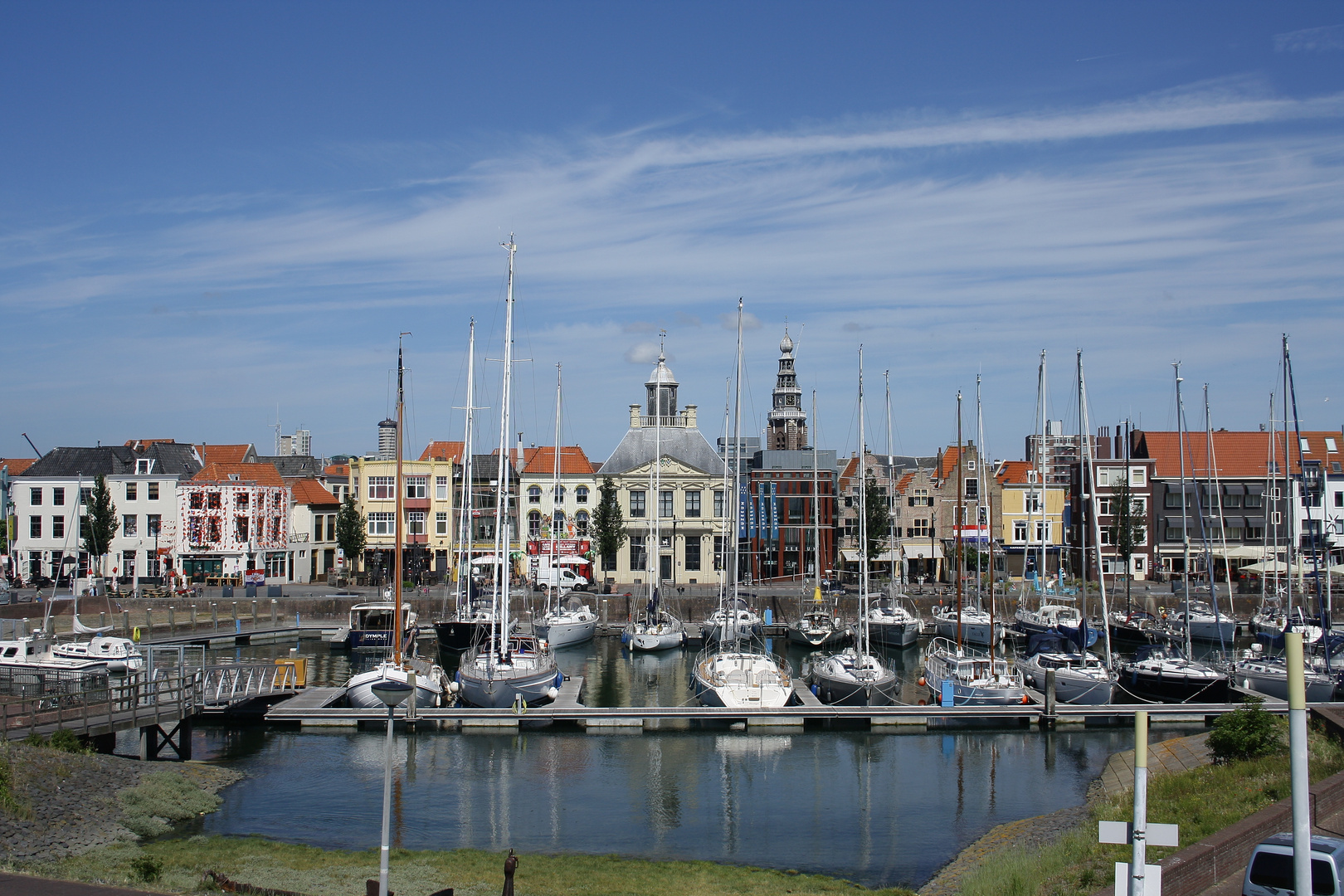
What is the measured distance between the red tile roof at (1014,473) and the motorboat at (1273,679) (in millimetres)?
41163

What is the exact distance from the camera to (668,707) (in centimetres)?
4062

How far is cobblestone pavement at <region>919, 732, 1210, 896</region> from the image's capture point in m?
24.8

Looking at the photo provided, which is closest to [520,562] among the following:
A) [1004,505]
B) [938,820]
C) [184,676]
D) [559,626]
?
[559,626]

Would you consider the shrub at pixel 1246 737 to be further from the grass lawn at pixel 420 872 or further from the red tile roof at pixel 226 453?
the red tile roof at pixel 226 453

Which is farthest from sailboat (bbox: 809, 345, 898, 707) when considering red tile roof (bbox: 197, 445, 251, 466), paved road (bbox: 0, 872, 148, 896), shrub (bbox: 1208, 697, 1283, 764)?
red tile roof (bbox: 197, 445, 251, 466)

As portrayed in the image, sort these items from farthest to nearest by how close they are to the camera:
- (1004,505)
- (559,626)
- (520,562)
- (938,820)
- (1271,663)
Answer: (1004,505) → (520,562) → (559,626) → (1271,663) → (938,820)

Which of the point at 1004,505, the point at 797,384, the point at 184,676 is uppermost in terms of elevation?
the point at 797,384

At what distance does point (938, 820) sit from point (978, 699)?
12441 millimetres

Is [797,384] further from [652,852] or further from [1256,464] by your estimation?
[652,852]

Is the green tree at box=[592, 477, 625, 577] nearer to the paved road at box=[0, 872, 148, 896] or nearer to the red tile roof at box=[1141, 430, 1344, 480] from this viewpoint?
the red tile roof at box=[1141, 430, 1344, 480]

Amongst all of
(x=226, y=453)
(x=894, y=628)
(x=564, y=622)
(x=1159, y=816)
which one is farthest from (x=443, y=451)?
(x=1159, y=816)

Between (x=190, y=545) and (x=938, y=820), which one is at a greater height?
(x=190, y=545)

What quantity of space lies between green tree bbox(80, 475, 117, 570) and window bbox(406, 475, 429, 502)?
67.1ft

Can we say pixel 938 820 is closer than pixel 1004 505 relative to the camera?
Yes
